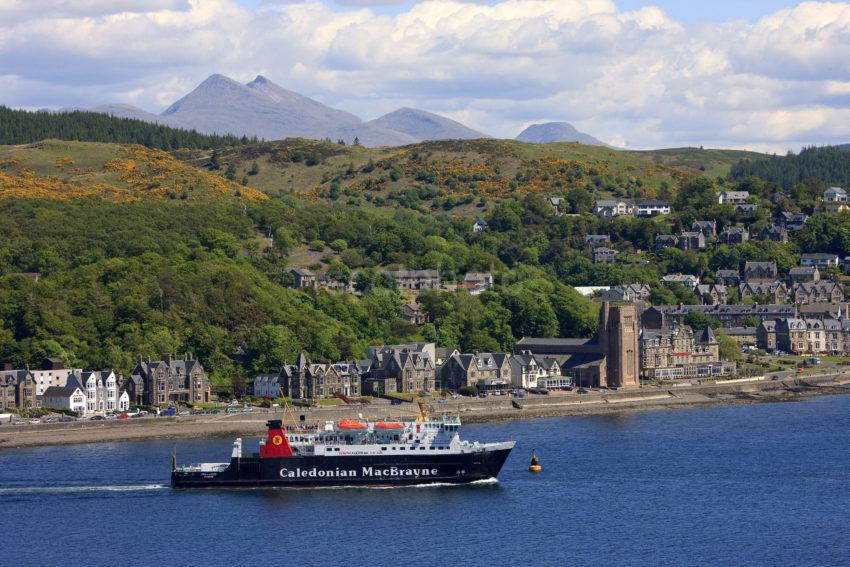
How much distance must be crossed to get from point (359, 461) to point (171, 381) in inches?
1647

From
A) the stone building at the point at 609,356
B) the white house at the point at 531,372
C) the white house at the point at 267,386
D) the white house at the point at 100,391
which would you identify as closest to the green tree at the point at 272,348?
the white house at the point at 267,386

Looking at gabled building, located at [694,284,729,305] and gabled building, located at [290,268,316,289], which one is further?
gabled building, located at [694,284,729,305]

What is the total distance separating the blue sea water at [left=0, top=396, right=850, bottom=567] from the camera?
7200 cm

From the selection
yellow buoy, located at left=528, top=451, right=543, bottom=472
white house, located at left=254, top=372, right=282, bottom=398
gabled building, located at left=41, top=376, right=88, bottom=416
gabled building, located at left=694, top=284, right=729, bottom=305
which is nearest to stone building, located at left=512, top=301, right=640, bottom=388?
white house, located at left=254, top=372, right=282, bottom=398

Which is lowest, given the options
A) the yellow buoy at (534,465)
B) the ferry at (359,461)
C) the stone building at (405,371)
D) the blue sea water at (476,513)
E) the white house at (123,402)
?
the blue sea water at (476,513)

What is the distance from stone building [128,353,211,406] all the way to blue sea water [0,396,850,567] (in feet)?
54.3

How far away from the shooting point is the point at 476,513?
81.2 metres

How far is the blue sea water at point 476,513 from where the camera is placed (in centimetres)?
7200

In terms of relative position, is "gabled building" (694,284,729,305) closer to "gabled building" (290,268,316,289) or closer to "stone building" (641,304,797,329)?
"stone building" (641,304,797,329)

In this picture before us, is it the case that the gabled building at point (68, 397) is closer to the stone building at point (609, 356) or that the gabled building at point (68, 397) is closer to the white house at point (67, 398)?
the white house at point (67, 398)

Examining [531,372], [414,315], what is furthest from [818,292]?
[531,372]

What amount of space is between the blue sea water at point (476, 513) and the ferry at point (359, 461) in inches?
42.0

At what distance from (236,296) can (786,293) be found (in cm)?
8146

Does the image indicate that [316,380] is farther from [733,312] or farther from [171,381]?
[733,312]
